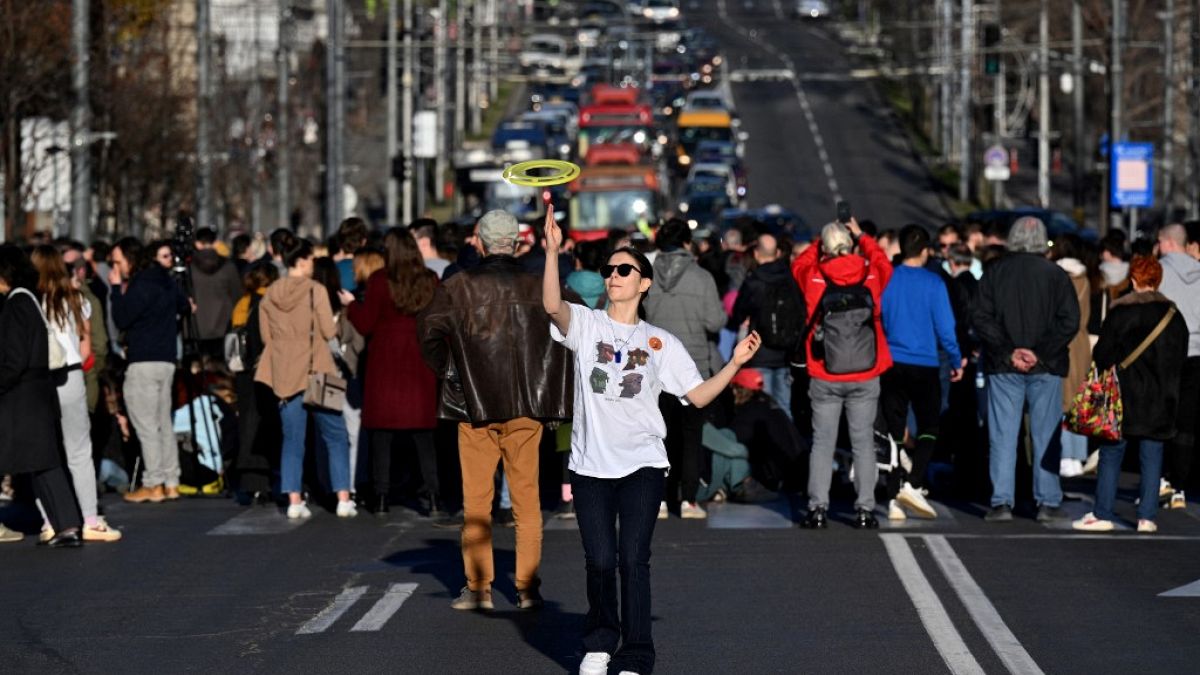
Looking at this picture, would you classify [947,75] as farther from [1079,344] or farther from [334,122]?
[1079,344]

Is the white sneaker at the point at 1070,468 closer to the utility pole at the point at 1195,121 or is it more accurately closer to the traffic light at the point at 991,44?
the utility pole at the point at 1195,121

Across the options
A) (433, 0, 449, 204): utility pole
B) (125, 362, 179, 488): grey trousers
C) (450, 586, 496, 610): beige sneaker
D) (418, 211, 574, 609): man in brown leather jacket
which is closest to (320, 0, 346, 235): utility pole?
(433, 0, 449, 204): utility pole

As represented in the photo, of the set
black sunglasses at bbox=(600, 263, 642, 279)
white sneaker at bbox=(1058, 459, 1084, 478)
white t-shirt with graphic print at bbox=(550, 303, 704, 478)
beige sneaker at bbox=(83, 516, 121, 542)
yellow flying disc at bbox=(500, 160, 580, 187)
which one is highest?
yellow flying disc at bbox=(500, 160, 580, 187)

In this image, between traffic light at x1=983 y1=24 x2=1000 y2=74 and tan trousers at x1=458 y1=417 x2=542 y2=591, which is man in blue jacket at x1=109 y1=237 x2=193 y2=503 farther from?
traffic light at x1=983 y1=24 x2=1000 y2=74

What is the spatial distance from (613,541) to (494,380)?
2237mm

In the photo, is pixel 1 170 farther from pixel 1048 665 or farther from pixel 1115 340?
pixel 1048 665

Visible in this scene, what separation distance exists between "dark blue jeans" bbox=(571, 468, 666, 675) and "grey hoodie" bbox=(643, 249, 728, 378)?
257 inches

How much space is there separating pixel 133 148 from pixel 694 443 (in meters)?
29.7

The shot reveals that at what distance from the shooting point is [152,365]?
18.2 m

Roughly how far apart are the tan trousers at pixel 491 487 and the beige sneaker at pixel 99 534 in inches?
165

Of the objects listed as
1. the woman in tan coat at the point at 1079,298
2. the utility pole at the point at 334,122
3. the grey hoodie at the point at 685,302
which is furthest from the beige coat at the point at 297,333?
the utility pole at the point at 334,122

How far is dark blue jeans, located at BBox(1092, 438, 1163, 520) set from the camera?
15.8 m

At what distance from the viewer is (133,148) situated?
44875mm

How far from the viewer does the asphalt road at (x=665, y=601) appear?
36.1 feet
